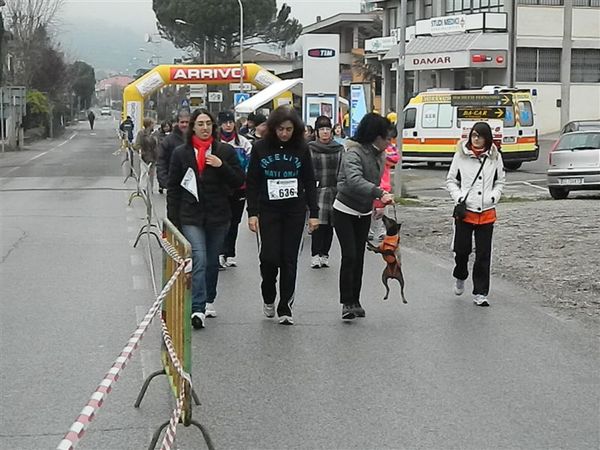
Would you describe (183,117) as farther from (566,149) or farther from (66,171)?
(66,171)

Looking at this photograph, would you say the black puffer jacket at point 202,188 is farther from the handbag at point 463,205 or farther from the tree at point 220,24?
the tree at point 220,24

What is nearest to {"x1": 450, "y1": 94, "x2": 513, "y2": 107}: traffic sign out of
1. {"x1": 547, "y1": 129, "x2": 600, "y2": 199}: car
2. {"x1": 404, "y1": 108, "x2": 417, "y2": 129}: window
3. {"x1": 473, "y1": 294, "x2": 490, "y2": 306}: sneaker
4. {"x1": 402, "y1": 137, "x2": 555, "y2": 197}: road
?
{"x1": 404, "y1": 108, "x2": 417, "y2": 129}: window

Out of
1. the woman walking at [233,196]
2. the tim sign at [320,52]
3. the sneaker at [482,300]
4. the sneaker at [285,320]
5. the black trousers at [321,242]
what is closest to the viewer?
the sneaker at [285,320]

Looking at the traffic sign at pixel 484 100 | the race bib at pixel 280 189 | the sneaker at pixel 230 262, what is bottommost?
the sneaker at pixel 230 262

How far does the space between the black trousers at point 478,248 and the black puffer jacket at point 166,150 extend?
3015mm

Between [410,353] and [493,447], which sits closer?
[493,447]

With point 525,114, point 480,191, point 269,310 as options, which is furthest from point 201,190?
point 525,114

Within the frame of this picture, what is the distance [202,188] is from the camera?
28.9ft

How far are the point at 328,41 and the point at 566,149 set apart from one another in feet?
31.4

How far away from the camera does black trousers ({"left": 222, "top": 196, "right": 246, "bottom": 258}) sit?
12.3 metres

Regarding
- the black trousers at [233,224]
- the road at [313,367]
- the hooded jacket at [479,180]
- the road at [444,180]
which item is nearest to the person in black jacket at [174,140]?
the black trousers at [233,224]

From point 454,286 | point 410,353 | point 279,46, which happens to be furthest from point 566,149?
point 279,46

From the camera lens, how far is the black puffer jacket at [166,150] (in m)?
11.1

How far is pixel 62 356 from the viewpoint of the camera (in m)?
7.78
